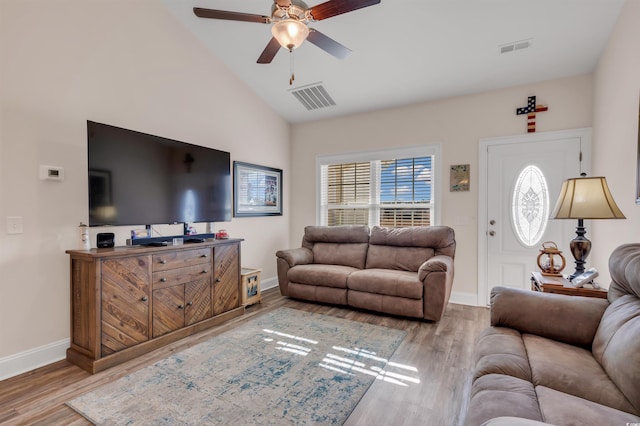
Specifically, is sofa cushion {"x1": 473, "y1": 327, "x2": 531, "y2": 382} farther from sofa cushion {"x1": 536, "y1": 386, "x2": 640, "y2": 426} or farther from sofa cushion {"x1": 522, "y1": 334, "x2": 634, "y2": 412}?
sofa cushion {"x1": 536, "y1": 386, "x2": 640, "y2": 426}

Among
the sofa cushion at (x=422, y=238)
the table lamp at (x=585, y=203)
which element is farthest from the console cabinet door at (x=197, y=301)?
the table lamp at (x=585, y=203)

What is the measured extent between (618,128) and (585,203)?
1014mm

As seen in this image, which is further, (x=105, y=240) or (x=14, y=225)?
(x=105, y=240)

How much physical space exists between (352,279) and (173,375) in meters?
2.06

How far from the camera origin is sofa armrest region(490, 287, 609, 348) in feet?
5.52

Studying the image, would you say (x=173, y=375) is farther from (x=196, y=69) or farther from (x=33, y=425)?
(x=196, y=69)

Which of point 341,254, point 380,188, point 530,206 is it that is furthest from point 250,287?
point 530,206

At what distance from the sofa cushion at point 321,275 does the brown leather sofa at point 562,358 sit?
1.92 metres

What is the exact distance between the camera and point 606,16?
263 cm

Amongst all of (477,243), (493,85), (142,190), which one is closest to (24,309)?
(142,190)

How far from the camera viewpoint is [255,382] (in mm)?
2104

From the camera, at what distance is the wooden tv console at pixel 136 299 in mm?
2305

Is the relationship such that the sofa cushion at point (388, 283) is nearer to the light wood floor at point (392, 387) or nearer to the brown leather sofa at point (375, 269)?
the brown leather sofa at point (375, 269)

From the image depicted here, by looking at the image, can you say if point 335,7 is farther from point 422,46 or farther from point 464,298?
point 464,298
